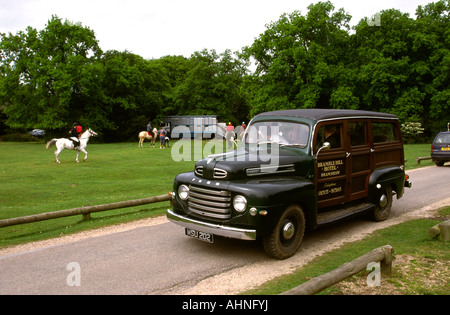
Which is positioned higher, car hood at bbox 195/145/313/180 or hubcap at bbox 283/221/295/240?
car hood at bbox 195/145/313/180

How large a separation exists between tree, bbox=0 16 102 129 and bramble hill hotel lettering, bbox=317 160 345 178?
1707 inches

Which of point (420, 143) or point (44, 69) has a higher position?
point (44, 69)

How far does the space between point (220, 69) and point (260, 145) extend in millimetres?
59566

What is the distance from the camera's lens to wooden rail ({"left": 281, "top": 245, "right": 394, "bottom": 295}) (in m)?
4.40

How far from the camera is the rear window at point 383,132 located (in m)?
9.20

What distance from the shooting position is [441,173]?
1834 cm

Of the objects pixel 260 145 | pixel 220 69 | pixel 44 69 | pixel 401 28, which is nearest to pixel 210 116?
pixel 220 69

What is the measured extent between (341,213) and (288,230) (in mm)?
1820

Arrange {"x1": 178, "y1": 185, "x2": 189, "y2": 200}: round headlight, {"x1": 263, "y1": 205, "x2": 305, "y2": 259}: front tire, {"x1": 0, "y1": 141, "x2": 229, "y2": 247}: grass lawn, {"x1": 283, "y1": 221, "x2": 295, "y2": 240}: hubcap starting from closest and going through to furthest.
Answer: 1. {"x1": 263, "y1": 205, "x2": 305, "y2": 259}: front tire
2. {"x1": 283, "y1": 221, "x2": 295, "y2": 240}: hubcap
3. {"x1": 178, "y1": 185, "x2": 189, "y2": 200}: round headlight
4. {"x1": 0, "y1": 141, "x2": 229, "y2": 247}: grass lawn

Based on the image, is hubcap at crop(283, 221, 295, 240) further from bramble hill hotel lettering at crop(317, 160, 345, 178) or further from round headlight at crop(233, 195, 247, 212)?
bramble hill hotel lettering at crop(317, 160, 345, 178)

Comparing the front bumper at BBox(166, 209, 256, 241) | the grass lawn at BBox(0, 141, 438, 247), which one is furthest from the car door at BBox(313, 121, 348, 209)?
the grass lawn at BBox(0, 141, 438, 247)

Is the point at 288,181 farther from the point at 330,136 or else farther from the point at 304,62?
the point at 304,62
